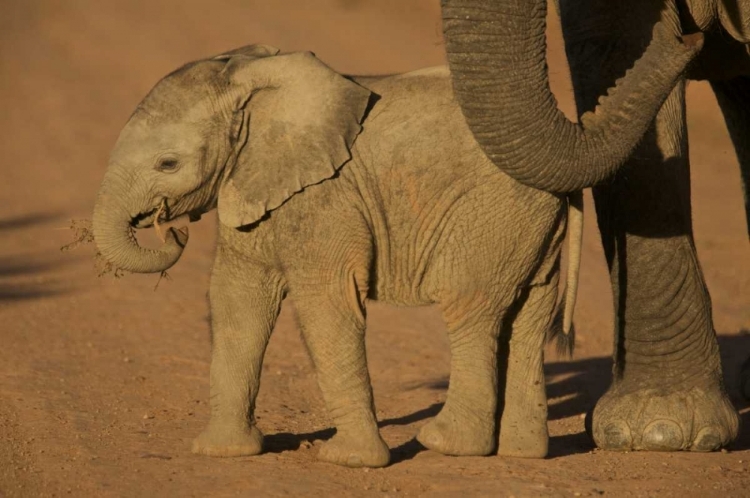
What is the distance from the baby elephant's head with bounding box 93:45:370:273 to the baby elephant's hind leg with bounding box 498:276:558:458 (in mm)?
1155

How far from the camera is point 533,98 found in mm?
5566

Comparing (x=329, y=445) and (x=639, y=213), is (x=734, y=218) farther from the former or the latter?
(x=329, y=445)

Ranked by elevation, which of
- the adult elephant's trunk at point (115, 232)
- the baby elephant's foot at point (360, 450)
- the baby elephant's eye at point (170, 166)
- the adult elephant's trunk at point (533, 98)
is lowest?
the baby elephant's foot at point (360, 450)

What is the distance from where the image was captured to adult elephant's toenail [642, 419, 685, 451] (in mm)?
6926

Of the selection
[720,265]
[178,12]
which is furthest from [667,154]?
[178,12]

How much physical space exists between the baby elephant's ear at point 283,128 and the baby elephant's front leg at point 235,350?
0.38 m

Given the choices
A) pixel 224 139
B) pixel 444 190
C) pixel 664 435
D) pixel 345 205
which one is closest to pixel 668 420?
pixel 664 435

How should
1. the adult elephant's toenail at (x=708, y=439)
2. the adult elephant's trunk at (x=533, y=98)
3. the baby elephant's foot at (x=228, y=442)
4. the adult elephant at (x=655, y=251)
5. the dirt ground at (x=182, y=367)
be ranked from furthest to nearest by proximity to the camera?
the adult elephant's toenail at (x=708, y=439) < the adult elephant at (x=655, y=251) < the baby elephant's foot at (x=228, y=442) < the dirt ground at (x=182, y=367) < the adult elephant's trunk at (x=533, y=98)

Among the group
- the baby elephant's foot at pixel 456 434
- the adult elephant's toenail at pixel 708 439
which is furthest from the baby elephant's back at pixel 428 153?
the adult elephant's toenail at pixel 708 439

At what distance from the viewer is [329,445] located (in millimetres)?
6359

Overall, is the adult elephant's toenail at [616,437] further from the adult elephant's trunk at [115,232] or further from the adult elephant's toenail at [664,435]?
the adult elephant's trunk at [115,232]

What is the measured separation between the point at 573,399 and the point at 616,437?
1.50m

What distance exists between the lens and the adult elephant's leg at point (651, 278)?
679 cm

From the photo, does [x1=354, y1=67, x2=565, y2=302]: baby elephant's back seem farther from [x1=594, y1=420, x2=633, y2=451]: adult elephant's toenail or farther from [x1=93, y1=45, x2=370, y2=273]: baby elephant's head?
[x1=594, y1=420, x2=633, y2=451]: adult elephant's toenail
